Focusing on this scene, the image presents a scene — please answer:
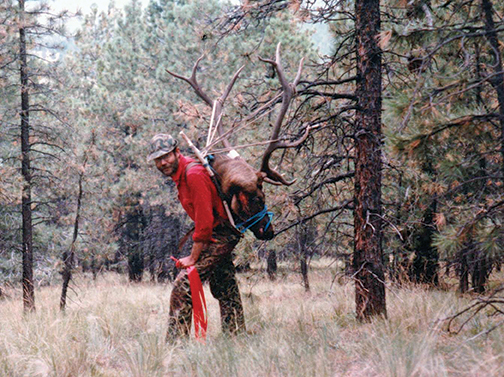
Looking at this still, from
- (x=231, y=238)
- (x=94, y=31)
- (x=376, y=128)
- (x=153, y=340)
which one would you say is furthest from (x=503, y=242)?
(x=94, y=31)

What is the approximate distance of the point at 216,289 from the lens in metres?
5.22

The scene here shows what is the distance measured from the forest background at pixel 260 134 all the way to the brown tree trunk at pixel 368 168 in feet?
0.30

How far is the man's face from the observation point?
187 inches

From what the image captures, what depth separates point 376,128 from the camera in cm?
489

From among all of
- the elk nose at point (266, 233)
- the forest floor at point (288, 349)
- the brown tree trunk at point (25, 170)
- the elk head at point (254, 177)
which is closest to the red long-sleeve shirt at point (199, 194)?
the elk head at point (254, 177)

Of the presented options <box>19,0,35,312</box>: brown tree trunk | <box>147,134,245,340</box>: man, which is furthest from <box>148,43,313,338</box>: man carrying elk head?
<box>19,0,35,312</box>: brown tree trunk

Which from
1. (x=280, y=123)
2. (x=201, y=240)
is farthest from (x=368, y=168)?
(x=201, y=240)

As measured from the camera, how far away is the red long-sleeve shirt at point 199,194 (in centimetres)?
471

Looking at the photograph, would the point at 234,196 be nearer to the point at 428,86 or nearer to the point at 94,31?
the point at 428,86

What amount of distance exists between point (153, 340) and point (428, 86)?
322cm

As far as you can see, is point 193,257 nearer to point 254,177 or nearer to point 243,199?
point 243,199

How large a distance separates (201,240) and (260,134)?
2.25 m

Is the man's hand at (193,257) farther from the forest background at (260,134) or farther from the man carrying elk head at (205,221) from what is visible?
the forest background at (260,134)

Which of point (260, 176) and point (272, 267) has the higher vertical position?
point (260, 176)
